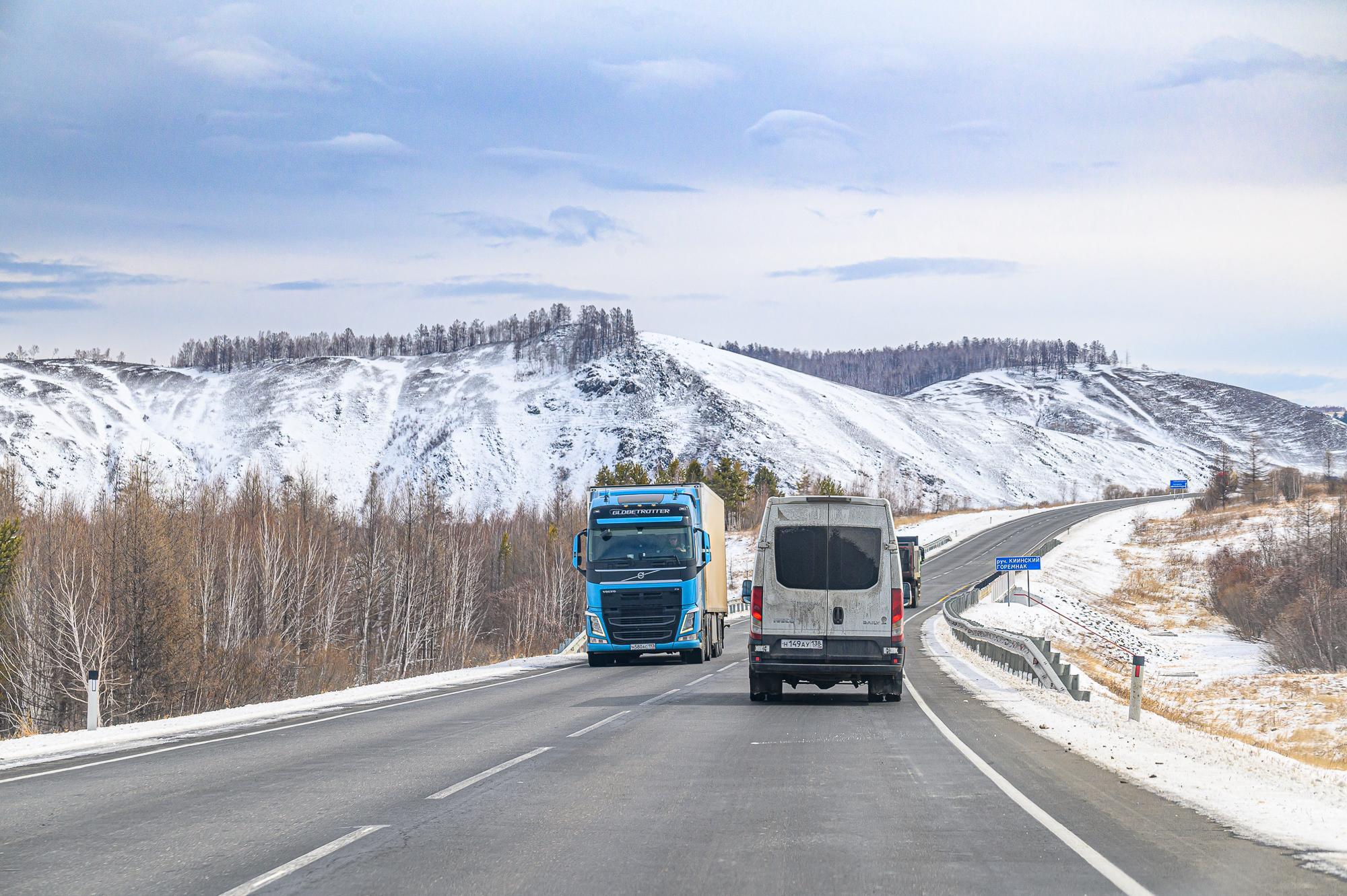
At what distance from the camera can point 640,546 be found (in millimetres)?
29062

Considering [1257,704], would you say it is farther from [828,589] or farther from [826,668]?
[828,589]

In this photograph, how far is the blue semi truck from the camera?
29.0 metres

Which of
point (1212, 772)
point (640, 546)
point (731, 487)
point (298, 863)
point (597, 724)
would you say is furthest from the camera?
point (731, 487)

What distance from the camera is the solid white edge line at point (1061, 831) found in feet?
21.5

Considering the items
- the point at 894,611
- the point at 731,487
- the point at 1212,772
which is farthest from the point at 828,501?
the point at 731,487

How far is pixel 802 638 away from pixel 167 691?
105ft

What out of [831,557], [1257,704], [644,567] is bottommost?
[1257,704]

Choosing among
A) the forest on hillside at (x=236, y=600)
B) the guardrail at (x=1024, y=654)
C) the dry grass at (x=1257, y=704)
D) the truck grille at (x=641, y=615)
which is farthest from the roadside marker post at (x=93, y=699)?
the dry grass at (x=1257, y=704)

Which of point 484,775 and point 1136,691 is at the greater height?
point 484,775

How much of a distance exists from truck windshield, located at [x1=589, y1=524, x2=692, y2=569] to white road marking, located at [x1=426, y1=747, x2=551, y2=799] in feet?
51.8

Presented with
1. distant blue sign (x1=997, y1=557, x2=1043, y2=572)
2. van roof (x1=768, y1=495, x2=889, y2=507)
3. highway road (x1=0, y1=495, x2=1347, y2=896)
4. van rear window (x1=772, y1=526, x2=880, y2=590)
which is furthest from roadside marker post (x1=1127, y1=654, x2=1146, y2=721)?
distant blue sign (x1=997, y1=557, x2=1043, y2=572)

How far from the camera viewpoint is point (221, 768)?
11.7 metres

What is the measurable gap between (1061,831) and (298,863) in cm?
507

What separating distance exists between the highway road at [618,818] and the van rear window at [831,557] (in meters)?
2.74
